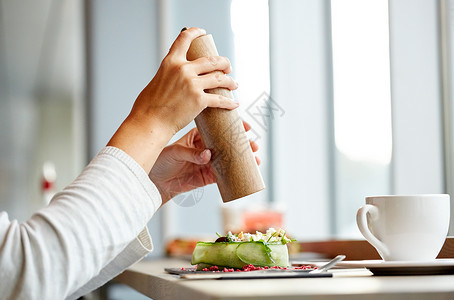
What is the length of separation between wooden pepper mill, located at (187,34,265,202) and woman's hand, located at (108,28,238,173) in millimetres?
21

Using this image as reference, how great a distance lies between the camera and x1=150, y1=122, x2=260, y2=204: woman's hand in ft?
3.44

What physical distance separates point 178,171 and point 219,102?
0.81 ft

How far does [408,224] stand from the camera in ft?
2.64

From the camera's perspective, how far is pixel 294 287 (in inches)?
22.3

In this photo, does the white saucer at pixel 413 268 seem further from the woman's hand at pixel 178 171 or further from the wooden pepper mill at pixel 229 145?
the woman's hand at pixel 178 171

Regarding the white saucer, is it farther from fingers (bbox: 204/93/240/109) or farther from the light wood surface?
fingers (bbox: 204/93/240/109)

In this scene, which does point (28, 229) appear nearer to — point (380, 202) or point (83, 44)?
point (380, 202)

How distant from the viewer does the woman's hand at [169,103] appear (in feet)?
2.49

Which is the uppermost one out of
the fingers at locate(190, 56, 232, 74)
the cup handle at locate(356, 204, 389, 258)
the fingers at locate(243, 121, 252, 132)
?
the fingers at locate(190, 56, 232, 74)

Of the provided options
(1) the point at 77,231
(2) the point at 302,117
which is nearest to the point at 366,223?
(1) the point at 77,231

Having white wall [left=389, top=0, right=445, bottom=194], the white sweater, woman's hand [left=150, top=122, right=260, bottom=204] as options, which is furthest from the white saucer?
white wall [left=389, top=0, right=445, bottom=194]

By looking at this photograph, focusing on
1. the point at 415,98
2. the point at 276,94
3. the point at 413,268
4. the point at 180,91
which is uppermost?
the point at 276,94

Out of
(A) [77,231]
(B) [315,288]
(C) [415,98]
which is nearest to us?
(B) [315,288]

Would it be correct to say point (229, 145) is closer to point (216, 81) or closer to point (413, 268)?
point (216, 81)
